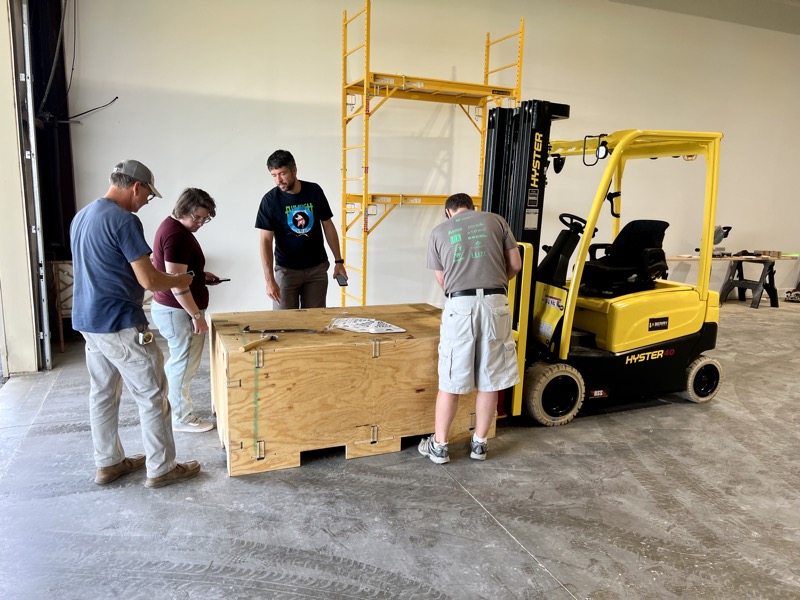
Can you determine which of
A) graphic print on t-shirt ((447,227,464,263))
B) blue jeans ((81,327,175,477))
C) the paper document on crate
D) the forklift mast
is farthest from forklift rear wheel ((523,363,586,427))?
blue jeans ((81,327,175,477))

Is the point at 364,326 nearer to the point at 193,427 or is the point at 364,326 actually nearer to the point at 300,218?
the point at 300,218

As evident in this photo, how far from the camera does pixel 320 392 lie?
335 centimetres

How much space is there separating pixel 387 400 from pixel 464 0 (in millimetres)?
6336

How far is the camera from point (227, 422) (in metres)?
3.20

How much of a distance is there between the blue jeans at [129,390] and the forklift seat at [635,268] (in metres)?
3.29

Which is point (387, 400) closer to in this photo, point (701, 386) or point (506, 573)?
point (506, 573)

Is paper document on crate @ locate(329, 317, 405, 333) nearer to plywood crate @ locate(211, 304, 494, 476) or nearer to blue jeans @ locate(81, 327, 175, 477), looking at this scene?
plywood crate @ locate(211, 304, 494, 476)

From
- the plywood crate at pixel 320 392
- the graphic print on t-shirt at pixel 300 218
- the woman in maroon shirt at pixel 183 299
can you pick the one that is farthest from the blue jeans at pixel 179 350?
the graphic print on t-shirt at pixel 300 218

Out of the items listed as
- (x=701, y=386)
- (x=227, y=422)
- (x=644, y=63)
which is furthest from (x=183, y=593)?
(x=644, y=63)

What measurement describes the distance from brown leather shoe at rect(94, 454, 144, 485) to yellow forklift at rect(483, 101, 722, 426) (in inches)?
101

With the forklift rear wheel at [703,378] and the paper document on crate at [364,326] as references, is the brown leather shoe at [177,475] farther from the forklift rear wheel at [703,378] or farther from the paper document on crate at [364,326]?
the forklift rear wheel at [703,378]

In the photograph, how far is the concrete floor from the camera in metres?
2.47

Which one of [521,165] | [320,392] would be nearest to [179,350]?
[320,392]

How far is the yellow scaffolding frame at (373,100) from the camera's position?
620cm
